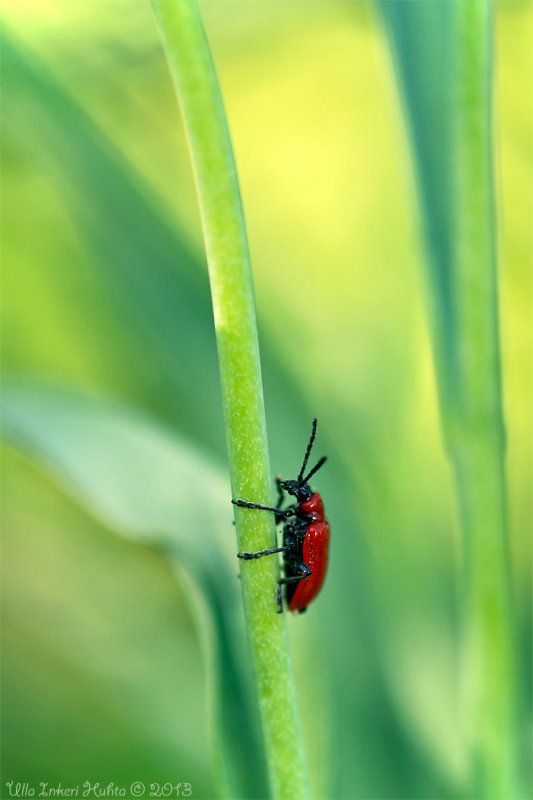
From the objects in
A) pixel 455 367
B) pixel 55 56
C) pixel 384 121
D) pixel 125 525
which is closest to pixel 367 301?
pixel 384 121

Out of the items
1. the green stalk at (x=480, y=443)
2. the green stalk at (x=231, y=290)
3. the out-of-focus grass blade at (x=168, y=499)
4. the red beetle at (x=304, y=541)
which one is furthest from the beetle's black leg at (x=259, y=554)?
the red beetle at (x=304, y=541)

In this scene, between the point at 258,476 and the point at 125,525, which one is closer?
the point at 258,476

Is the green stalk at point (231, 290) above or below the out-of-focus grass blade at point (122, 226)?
below

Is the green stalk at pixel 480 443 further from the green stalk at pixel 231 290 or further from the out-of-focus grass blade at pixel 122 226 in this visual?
the out-of-focus grass blade at pixel 122 226

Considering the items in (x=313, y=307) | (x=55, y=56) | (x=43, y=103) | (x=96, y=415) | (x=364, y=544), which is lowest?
(x=364, y=544)

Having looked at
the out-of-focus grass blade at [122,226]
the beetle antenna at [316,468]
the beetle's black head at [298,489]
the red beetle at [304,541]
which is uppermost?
the out-of-focus grass blade at [122,226]

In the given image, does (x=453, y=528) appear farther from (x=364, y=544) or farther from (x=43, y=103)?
(x=43, y=103)
